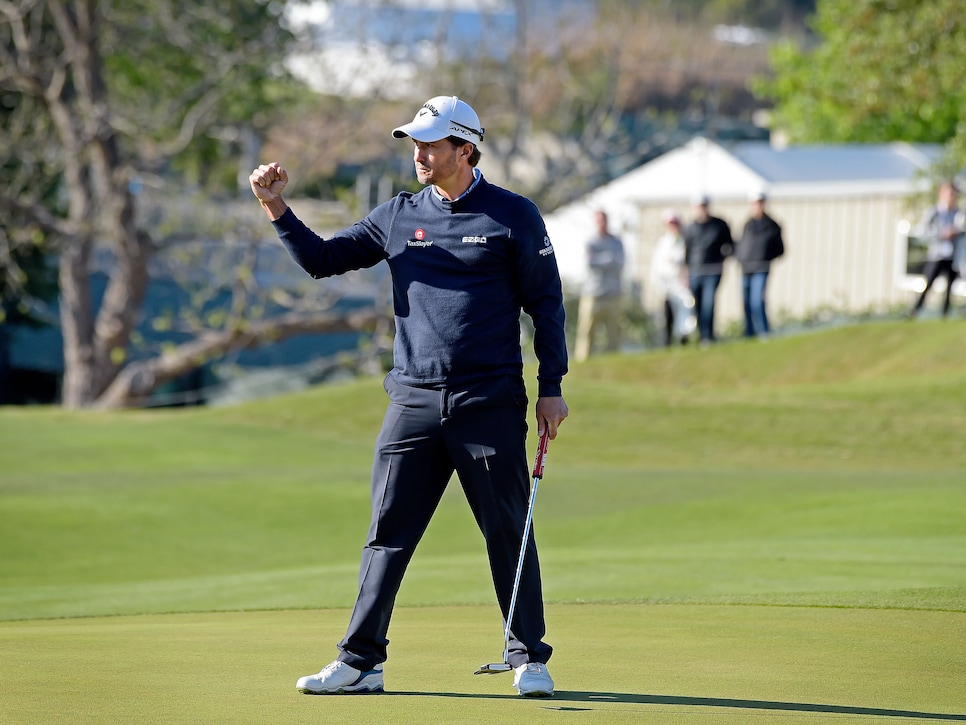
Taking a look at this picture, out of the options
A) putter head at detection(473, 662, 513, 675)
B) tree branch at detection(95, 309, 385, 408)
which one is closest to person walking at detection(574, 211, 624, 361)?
tree branch at detection(95, 309, 385, 408)

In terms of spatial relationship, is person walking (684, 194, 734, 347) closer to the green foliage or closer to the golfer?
the green foliage

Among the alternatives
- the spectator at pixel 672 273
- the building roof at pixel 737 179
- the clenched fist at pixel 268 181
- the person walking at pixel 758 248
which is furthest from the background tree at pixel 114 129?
the clenched fist at pixel 268 181

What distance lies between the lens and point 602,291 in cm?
2216

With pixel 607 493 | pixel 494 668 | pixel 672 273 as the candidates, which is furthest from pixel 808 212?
pixel 494 668

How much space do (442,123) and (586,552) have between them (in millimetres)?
5735

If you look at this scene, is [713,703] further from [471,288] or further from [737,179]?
[737,179]

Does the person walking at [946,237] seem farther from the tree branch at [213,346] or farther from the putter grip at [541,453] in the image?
the putter grip at [541,453]

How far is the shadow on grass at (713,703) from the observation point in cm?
473

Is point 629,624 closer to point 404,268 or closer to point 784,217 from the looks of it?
point 404,268

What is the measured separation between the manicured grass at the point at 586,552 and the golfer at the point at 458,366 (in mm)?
416

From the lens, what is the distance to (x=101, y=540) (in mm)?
11711

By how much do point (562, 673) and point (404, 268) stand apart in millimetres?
1569

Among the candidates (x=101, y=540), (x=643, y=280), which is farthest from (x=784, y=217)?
(x=101, y=540)

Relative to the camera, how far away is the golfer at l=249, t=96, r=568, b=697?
17.2 ft
